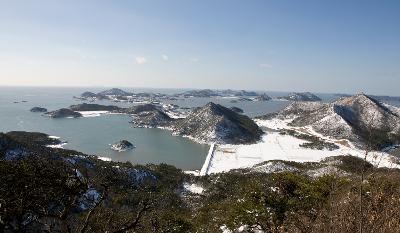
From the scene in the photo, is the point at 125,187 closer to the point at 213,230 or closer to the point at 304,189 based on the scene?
the point at 213,230

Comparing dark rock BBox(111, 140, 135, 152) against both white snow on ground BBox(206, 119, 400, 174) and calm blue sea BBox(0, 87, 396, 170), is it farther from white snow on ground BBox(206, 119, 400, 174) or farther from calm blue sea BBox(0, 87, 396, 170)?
white snow on ground BBox(206, 119, 400, 174)

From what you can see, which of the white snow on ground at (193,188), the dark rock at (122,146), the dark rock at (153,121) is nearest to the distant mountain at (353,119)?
Answer: the dark rock at (153,121)

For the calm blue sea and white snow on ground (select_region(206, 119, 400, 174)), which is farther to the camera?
the calm blue sea

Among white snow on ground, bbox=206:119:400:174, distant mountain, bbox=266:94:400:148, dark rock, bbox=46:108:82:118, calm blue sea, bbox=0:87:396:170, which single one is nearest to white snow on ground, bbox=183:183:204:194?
white snow on ground, bbox=206:119:400:174

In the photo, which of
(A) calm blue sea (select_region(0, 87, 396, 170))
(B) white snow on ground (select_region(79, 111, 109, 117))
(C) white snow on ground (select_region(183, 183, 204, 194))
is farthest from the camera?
(B) white snow on ground (select_region(79, 111, 109, 117))

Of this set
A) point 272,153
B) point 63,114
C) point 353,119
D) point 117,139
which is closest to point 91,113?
point 63,114

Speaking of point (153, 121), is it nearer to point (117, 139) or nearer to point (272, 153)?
point (117, 139)

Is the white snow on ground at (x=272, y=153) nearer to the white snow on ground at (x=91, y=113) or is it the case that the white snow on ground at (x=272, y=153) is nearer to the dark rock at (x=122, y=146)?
the dark rock at (x=122, y=146)

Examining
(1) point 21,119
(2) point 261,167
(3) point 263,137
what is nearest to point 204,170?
(2) point 261,167
